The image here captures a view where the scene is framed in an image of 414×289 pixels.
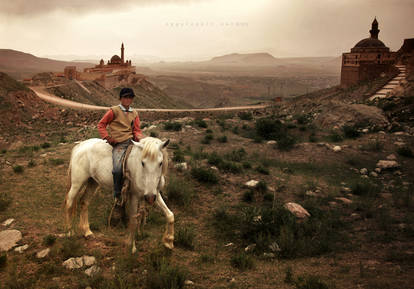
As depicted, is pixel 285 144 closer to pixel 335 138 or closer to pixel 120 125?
pixel 335 138

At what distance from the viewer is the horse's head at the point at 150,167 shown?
13.8ft

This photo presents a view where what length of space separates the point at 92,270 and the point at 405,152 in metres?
10.9

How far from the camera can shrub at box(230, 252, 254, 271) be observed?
4600mm

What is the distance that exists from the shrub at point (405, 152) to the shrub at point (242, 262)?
28.8 ft

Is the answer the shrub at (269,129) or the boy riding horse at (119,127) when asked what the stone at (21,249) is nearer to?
the boy riding horse at (119,127)

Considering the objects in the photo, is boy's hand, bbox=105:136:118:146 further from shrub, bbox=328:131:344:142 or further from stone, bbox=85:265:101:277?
shrub, bbox=328:131:344:142

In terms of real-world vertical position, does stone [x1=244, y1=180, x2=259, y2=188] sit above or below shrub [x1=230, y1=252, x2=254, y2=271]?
above

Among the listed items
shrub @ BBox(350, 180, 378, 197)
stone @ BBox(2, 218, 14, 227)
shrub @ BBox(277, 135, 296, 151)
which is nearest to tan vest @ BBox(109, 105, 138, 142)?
stone @ BBox(2, 218, 14, 227)

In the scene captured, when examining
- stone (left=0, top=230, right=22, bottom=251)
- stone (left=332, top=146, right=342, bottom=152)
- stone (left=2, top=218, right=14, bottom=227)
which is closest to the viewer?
stone (left=0, top=230, right=22, bottom=251)

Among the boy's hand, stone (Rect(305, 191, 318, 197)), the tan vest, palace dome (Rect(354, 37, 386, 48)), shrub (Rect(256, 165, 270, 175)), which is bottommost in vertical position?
stone (Rect(305, 191, 318, 197))

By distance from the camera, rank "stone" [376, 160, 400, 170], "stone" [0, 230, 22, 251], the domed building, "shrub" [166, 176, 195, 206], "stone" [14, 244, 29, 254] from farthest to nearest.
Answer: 1. the domed building
2. "stone" [376, 160, 400, 170]
3. "shrub" [166, 176, 195, 206]
4. "stone" [0, 230, 22, 251]
5. "stone" [14, 244, 29, 254]

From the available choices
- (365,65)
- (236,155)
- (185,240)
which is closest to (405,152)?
(236,155)

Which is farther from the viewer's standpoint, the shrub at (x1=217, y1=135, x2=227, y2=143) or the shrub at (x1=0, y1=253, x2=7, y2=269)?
the shrub at (x1=217, y1=135, x2=227, y2=143)

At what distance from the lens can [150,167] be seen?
166 inches
